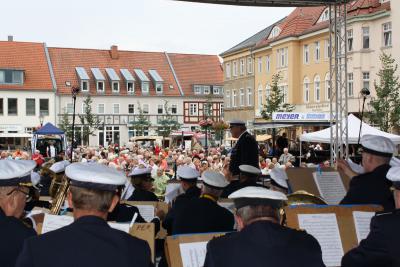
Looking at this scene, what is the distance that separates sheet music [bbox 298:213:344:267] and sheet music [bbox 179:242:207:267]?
0.73m

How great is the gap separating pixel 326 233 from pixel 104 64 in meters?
68.5

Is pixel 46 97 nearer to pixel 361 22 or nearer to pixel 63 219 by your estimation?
pixel 361 22

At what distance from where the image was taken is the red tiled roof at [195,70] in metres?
74.1

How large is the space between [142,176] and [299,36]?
132 feet

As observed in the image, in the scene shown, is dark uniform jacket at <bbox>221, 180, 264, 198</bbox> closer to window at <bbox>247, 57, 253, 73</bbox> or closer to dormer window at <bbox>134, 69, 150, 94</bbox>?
window at <bbox>247, 57, 253, 73</bbox>

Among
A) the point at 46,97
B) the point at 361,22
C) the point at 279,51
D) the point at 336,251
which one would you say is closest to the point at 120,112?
the point at 46,97

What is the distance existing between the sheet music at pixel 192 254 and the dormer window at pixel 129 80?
6686 cm

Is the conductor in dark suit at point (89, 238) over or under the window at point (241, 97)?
under

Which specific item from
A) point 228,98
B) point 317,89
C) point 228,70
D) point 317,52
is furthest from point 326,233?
point 228,98

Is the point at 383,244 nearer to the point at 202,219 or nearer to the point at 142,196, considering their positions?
the point at 202,219

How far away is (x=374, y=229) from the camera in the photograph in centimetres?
370

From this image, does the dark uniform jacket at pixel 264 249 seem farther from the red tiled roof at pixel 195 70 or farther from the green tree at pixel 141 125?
Answer: the red tiled roof at pixel 195 70

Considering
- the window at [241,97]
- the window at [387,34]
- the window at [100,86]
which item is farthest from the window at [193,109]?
the window at [387,34]

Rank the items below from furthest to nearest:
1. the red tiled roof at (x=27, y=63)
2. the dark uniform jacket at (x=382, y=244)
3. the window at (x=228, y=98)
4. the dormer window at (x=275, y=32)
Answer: the red tiled roof at (x=27, y=63) → the window at (x=228, y=98) → the dormer window at (x=275, y=32) → the dark uniform jacket at (x=382, y=244)
